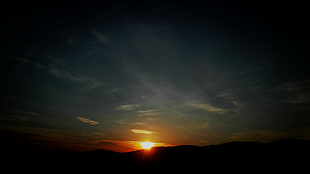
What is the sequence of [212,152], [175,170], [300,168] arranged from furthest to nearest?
1. [212,152]
2. [175,170]
3. [300,168]

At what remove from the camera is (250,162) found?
68.7 feet

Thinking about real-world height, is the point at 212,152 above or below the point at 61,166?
above

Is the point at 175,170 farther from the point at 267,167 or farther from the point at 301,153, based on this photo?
the point at 301,153

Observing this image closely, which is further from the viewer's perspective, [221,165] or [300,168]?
[221,165]

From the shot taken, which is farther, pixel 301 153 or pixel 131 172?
pixel 131 172

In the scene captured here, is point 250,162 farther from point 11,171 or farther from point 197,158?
point 11,171

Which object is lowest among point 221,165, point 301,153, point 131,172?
point 131,172

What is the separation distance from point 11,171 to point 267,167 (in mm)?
40755

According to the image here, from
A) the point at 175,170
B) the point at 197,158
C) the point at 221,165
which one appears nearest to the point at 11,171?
the point at 175,170

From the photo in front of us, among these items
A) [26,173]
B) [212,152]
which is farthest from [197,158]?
[26,173]

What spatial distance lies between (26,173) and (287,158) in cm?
4069

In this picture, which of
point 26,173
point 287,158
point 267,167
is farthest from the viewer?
point 26,173

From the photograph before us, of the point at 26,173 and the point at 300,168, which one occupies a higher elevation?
the point at 300,168

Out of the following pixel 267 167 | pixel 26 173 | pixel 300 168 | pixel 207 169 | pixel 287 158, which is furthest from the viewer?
pixel 26 173
